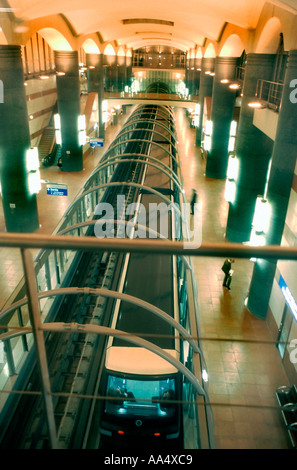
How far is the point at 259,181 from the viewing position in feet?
40.4

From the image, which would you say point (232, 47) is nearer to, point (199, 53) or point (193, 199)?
point (193, 199)

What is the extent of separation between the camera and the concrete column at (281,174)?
7.91 meters

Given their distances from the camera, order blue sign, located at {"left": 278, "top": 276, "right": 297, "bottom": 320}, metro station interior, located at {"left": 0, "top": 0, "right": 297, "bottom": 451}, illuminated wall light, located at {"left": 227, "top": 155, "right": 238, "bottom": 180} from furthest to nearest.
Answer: illuminated wall light, located at {"left": 227, "top": 155, "right": 238, "bottom": 180} < blue sign, located at {"left": 278, "top": 276, "right": 297, "bottom": 320} < metro station interior, located at {"left": 0, "top": 0, "right": 297, "bottom": 451}

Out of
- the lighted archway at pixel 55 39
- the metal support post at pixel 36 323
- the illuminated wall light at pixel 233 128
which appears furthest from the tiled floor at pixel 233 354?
the lighted archway at pixel 55 39

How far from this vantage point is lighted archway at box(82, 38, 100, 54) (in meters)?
23.7

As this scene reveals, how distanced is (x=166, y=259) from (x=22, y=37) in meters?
8.85

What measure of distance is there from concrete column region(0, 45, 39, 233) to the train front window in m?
9.01

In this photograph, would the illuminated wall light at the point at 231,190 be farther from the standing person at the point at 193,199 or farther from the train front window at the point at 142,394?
the train front window at the point at 142,394

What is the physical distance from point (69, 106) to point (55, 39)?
3436 mm

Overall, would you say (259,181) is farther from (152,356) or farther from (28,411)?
(28,411)

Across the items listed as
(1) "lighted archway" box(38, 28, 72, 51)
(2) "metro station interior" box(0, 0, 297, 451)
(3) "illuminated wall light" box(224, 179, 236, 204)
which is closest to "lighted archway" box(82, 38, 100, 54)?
(2) "metro station interior" box(0, 0, 297, 451)

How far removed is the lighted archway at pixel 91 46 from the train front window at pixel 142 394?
2301 centimetres

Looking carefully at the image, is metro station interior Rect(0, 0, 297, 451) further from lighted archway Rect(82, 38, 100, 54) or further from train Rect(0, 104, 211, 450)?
lighted archway Rect(82, 38, 100, 54)
